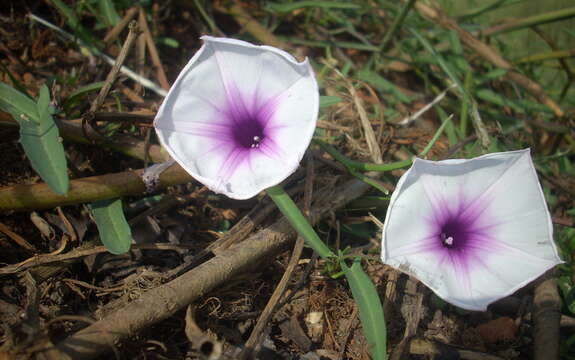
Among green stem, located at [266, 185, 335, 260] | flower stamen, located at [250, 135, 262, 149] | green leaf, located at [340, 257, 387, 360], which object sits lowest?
green leaf, located at [340, 257, 387, 360]

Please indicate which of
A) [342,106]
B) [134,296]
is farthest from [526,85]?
[134,296]

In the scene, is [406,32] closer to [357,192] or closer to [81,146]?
[357,192]

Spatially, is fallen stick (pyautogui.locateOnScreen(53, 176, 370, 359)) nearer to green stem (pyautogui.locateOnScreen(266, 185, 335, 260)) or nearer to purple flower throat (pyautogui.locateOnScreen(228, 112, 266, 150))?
green stem (pyautogui.locateOnScreen(266, 185, 335, 260))

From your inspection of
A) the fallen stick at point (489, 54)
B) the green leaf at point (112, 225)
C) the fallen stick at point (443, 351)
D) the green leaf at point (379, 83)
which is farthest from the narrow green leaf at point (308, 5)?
the fallen stick at point (443, 351)

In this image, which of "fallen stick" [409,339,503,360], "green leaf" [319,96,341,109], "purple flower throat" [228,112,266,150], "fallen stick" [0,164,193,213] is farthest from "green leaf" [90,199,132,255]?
"fallen stick" [409,339,503,360]

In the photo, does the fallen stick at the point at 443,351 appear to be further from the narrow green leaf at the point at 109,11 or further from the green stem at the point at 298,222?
the narrow green leaf at the point at 109,11

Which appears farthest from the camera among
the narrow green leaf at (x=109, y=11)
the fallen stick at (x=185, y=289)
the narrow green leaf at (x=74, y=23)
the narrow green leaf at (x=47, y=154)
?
the narrow green leaf at (x=109, y=11)
